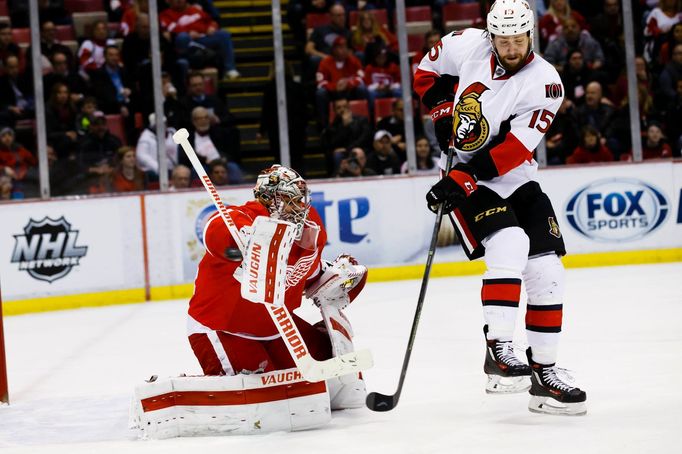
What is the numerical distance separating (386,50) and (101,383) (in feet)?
13.0

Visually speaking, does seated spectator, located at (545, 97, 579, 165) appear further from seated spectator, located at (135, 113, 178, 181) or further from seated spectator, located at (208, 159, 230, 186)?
seated spectator, located at (135, 113, 178, 181)

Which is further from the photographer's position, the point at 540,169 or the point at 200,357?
the point at 540,169

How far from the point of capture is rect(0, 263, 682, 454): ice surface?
3.12 meters

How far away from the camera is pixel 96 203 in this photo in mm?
6793

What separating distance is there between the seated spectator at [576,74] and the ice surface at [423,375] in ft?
4.60

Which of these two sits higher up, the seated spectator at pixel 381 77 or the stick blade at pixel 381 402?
the seated spectator at pixel 381 77

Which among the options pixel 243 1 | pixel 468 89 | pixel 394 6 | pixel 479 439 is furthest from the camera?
pixel 243 1

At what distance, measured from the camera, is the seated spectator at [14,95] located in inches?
278

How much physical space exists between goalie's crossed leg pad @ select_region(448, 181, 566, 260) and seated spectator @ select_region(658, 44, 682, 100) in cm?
450

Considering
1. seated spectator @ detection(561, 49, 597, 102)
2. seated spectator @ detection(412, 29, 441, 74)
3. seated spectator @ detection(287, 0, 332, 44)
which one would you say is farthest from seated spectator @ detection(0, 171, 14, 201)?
seated spectator @ detection(561, 49, 597, 102)

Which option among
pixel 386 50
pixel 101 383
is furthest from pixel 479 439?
pixel 386 50

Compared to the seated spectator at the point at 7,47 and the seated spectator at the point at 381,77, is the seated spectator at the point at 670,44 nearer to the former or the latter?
the seated spectator at the point at 381,77

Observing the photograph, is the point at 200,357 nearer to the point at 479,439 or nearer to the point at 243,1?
the point at 479,439

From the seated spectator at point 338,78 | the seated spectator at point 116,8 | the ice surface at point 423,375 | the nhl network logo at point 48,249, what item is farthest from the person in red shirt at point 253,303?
the seated spectator at point 116,8
